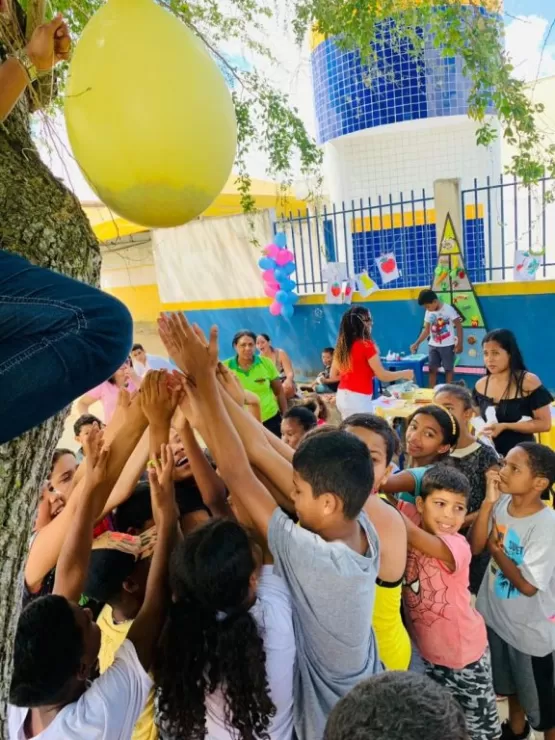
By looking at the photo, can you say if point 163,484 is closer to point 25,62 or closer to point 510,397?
point 25,62

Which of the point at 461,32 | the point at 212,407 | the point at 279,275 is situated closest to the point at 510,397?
the point at 461,32

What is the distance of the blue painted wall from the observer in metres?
7.05

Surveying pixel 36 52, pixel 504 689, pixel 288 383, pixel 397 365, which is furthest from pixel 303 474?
pixel 397 365

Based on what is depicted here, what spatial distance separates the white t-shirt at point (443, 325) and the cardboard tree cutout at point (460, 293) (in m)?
0.45

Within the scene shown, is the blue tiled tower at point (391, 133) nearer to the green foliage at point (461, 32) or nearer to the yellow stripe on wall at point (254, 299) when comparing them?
the yellow stripe on wall at point (254, 299)

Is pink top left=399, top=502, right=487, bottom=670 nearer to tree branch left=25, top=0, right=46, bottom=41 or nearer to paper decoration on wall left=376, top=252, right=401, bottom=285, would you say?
tree branch left=25, top=0, right=46, bottom=41

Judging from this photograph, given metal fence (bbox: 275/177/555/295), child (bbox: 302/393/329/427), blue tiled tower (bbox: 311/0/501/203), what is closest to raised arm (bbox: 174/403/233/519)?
child (bbox: 302/393/329/427)

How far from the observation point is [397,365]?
7.45 m

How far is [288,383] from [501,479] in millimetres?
3515

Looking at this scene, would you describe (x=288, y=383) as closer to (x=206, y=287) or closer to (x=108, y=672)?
(x=108, y=672)

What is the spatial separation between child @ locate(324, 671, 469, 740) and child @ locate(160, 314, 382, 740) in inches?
13.8

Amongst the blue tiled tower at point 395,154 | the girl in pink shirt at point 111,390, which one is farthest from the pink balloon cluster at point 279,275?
the girl in pink shirt at point 111,390

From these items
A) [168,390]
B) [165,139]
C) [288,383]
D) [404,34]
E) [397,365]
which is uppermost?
[404,34]

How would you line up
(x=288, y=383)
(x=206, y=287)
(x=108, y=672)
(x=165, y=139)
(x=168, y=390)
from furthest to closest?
1. (x=206, y=287)
2. (x=288, y=383)
3. (x=168, y=390)
4. (x=108, y=672)
5. (x=165, y=139)
